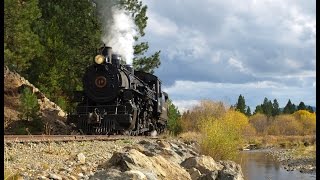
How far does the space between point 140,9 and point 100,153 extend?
2875cm

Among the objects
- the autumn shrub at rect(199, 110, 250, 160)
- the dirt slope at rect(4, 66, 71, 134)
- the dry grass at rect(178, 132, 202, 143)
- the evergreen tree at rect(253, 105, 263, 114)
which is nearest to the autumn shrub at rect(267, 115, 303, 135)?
the evergreen tree at rect(253, 105, 263, 114)

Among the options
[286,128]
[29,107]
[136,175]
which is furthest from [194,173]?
[286,128]

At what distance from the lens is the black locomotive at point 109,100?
19328mm

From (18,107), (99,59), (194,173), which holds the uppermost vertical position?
(99,59)

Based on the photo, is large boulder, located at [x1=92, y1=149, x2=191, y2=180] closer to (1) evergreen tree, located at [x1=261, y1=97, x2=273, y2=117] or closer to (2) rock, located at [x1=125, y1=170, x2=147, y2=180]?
(2) rock, located at [x1=125, y1=170, x2=147, y2=180]

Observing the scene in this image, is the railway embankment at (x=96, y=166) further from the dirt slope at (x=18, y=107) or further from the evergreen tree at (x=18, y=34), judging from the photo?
the evergreen tree at (x=18, y=34)

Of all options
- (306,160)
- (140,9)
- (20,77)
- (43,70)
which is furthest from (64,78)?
(306,160)

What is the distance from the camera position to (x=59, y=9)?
33.6 m

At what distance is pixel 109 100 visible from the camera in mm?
20203

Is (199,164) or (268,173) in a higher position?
(199,164)

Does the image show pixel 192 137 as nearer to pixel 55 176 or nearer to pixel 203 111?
pixel 55 176

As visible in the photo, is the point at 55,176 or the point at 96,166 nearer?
the point at 55,176

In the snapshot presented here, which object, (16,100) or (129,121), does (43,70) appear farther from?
(129,121)

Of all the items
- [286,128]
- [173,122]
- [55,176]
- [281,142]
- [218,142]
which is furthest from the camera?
[286,128]
